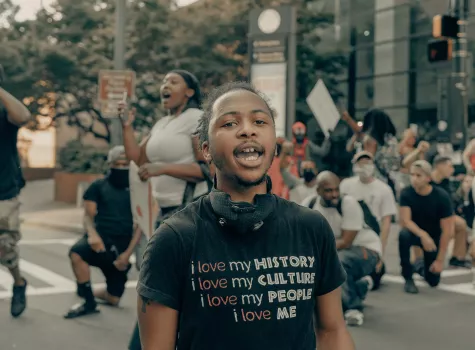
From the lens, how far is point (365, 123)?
9633 millimetres

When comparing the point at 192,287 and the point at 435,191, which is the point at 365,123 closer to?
the point at 435,191

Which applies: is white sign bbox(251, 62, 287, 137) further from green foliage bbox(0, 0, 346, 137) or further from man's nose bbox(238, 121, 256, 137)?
man's nose bbox(238, 121, 256, 137)

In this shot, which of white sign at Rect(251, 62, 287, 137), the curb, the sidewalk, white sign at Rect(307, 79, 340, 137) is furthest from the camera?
the sidewalk

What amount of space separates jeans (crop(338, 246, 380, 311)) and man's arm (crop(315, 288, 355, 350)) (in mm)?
4381

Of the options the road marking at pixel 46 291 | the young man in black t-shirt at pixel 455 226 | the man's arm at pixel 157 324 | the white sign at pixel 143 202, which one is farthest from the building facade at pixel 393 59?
the man's arm at pixel 157 324

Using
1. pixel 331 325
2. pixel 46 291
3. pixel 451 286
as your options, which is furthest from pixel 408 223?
pixel 331 325

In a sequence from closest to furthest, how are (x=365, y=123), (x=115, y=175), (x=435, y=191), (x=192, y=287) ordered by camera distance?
(x=192, y=287)
(x=115, y=175)
(x=435, y=191)
(x=365, y=123)

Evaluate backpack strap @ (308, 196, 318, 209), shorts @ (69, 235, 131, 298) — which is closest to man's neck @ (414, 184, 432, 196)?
backpack strap @ (308, 196, 318, 209)

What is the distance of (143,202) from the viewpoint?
15.0 feet

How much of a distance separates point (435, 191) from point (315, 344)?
6658 mm

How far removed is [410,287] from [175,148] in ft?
15.8

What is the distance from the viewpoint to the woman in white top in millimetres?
4238

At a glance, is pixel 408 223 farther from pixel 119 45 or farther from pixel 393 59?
pixel 393 59

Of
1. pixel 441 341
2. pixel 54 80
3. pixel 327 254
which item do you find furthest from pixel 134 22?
pixel 327 254
